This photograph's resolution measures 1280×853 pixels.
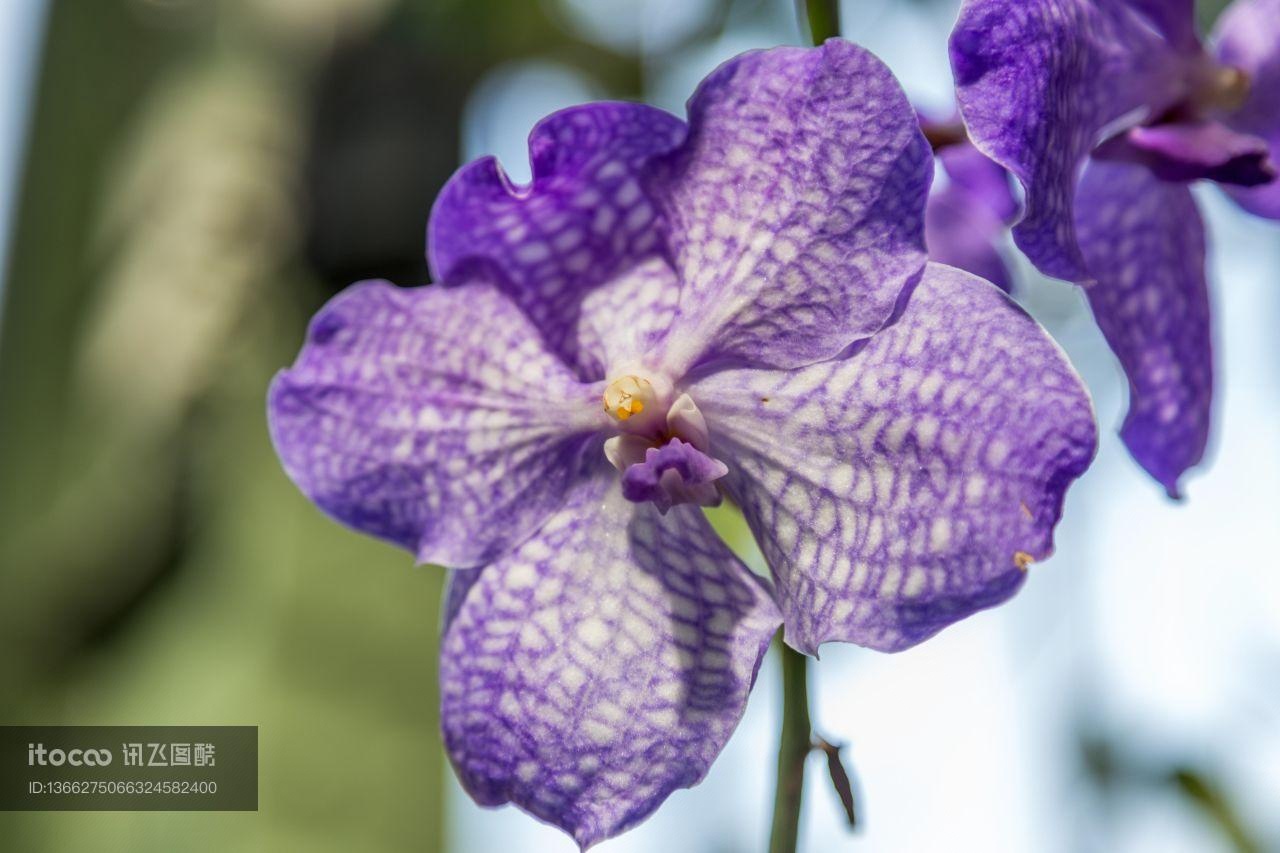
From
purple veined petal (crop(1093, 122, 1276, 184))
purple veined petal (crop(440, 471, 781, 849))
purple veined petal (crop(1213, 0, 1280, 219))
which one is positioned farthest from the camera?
purple veined petal (crop(1213, 0, 1280, 219))

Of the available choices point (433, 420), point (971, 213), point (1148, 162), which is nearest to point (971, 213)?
point (971, 213)

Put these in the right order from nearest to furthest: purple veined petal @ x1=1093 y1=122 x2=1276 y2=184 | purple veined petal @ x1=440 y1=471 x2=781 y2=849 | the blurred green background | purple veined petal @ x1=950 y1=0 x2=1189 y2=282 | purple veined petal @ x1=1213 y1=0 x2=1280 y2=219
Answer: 1. purple veined petal @ x1=950 y1=0 x2=1189 y2=282
2. purple veined petal @ x1=440 y1=471 x2=781 y2=849
3. purple veined petal @ x1=1093 y1=122 x2=1276 y2=184
4. purple veined petal @ x1=1213 y1=0 x2=1280 y2=219
5. the blurred green background

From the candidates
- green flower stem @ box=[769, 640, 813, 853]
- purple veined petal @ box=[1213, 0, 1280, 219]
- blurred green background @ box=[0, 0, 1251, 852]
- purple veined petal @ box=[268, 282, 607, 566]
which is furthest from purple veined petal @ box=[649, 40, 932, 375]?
blurred green background @ box=[0, 0, 1251, 852]

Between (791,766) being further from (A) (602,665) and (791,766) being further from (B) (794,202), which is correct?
(B) (794,202)

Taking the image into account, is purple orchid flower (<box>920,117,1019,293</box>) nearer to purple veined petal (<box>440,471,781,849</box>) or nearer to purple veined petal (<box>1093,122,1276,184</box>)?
purple veined petal (<box>1093,122,1276,184</box>)

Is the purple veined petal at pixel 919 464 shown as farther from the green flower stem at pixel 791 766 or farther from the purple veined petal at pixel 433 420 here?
the purple veined petal at pixel 433 420

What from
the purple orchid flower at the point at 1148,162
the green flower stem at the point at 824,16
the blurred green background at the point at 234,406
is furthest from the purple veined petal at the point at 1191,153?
the blurred green background at the point at 234,406
